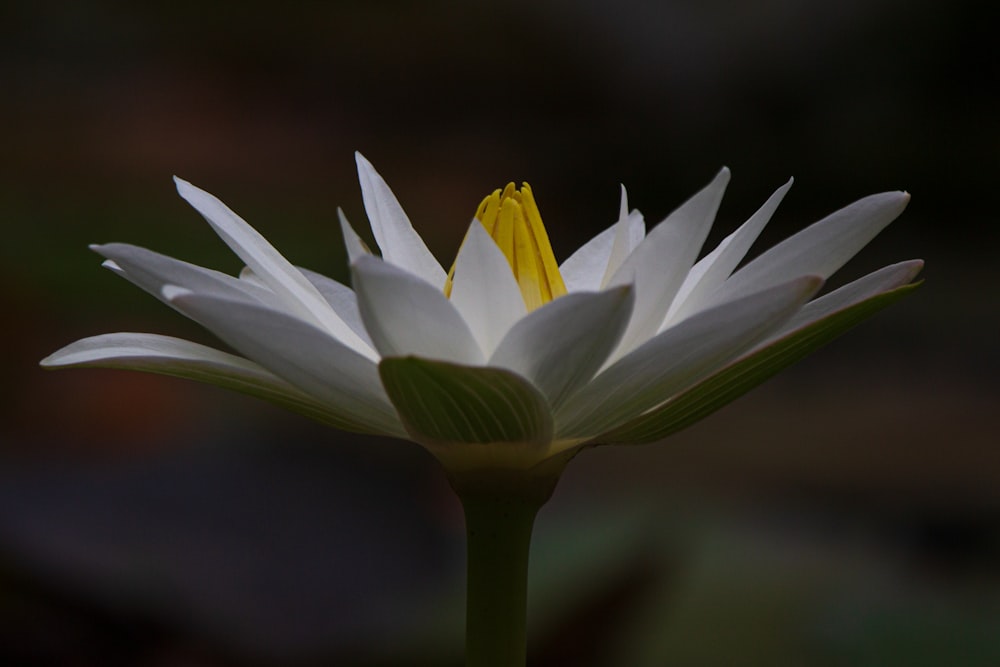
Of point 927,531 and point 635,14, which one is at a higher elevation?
point 635,14

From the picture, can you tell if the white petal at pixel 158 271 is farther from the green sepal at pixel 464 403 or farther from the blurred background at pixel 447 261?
the blurred background at pixel 447 261

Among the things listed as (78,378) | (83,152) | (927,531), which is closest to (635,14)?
(83,152)

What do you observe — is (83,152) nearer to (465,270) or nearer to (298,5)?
(298,5)

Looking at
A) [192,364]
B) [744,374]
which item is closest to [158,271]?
[192,364]

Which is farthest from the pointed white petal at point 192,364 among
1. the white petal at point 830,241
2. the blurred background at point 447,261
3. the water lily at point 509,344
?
the blurred background at point 447,261

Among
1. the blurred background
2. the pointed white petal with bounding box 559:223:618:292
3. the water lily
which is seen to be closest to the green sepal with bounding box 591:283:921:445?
the water lily

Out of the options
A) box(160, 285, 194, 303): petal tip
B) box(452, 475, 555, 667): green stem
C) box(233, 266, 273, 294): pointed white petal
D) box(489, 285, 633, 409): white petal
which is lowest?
box(452, 475, 555, 667): green stem

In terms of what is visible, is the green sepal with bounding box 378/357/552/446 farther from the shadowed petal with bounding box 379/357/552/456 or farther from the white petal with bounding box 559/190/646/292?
the white petal with bounding box 559/190/646/292
